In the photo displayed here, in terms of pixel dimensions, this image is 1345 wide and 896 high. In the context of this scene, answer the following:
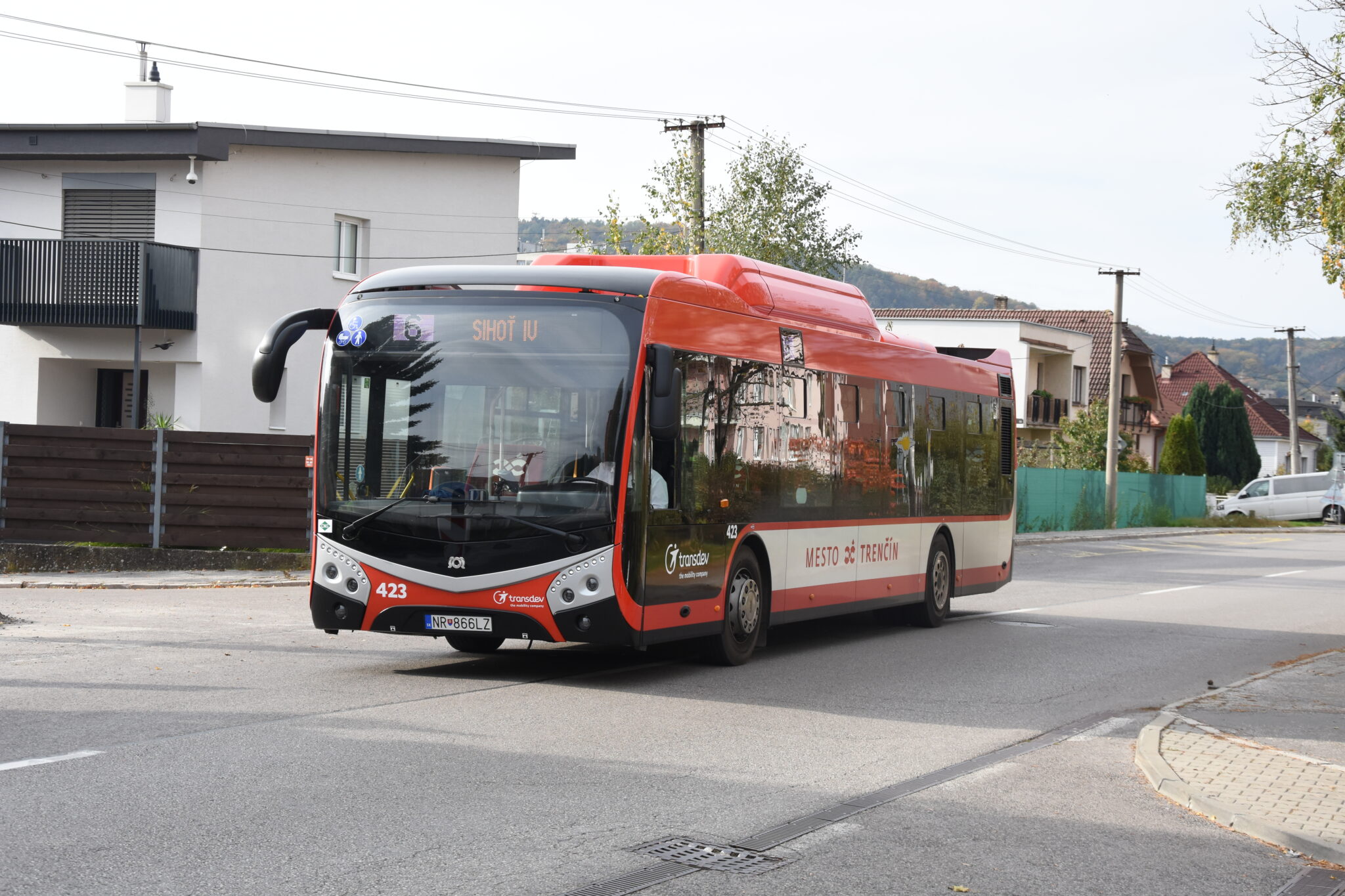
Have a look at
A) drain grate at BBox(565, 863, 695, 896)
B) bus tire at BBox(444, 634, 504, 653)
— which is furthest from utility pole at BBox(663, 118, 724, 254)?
drain grate at BBox(565, 863, 695, 896)

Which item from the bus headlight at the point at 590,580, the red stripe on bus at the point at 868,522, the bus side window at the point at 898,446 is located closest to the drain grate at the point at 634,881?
the bus headlight at the point at 590,580

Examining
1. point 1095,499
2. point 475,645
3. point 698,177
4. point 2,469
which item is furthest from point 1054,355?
point 475,645

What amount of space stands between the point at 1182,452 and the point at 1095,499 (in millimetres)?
19145

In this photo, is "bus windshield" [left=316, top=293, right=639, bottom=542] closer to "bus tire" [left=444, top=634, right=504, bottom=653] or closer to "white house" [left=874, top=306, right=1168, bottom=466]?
"bus tire" [left=444, top=634, right=504, bottom=653]

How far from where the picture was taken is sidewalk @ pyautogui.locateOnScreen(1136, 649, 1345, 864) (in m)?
6.80

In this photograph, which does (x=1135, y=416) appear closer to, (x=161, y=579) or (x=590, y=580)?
(x=161, y=579)

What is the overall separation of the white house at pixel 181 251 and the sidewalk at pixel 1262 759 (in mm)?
21244

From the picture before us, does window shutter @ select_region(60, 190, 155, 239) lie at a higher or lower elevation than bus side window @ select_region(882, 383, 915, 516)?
higher

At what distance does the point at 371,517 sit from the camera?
10.4 m

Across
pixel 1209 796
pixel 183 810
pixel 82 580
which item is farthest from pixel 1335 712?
pixel 82 580

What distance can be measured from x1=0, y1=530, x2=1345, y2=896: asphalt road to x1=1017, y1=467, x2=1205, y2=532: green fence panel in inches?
1117

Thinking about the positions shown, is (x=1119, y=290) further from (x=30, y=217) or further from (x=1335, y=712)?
(x=1335, y=712)

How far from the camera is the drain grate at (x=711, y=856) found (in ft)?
18.9

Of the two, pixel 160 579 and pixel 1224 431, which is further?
pixel 1224 431
